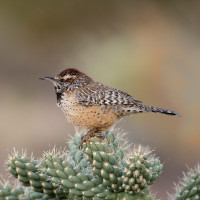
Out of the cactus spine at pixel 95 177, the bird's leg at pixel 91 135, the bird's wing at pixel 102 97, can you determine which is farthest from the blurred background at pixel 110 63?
the cactus spine at pixel 95 177

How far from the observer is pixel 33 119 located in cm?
815

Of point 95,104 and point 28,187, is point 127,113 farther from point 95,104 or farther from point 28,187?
point 28,187

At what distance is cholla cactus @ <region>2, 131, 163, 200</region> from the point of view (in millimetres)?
1985

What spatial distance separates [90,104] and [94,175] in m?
0.73

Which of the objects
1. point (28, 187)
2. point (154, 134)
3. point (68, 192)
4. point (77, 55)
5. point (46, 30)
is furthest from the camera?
point (46, 30)

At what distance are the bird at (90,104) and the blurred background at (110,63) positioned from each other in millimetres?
2565

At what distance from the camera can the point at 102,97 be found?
9.52 ft

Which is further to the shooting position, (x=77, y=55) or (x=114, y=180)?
(x=77, y=55)

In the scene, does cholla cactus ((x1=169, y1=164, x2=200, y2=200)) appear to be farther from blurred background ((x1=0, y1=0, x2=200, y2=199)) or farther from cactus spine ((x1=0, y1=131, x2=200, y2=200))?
blurred background ((x1=0, y1=0, x2=200, y2=199))

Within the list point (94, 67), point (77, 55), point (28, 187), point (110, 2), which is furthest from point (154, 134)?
point (28, 187)

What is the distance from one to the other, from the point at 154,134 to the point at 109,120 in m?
4.40

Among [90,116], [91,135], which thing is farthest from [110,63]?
[91,135]

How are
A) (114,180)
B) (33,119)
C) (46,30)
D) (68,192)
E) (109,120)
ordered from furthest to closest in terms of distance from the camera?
(46,30)
(33,119)
(109,120)
(68,192)
(114,180)

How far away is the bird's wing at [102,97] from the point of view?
2.86m
